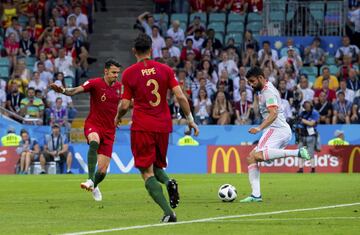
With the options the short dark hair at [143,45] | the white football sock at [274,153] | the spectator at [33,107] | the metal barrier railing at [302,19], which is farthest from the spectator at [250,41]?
the short dark hair at [143,45]

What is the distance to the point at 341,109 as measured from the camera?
34812 millimetres

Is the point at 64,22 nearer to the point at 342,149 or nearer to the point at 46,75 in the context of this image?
the point at 46,75

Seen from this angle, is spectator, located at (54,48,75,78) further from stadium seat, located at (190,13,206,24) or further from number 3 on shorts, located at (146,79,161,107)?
number 3 on shorts, located at (146,79,161,107)

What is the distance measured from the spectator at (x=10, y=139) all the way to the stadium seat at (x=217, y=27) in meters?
8.70

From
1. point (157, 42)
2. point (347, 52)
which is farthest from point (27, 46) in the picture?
point (347, 52)

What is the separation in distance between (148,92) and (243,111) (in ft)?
68.9

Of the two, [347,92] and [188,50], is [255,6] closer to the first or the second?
[188,50]

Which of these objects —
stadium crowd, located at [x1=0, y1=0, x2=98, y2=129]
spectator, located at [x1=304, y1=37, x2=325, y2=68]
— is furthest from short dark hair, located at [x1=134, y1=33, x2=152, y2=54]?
spectator, located at [x1=304, y1=37, x2=325, y2=68]

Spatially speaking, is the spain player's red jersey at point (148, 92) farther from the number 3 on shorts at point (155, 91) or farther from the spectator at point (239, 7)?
the spectator at point (239, 7)

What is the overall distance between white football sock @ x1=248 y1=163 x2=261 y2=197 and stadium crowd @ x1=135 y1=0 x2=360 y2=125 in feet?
47.8

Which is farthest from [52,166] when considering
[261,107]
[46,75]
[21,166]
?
[261,107]

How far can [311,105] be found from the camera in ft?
109

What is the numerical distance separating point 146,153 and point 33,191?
29.3ft

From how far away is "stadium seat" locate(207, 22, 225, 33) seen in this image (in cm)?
4022
